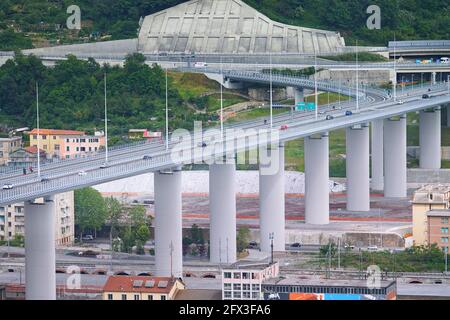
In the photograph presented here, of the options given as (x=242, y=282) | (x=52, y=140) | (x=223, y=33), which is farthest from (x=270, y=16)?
(x=242, y=282)

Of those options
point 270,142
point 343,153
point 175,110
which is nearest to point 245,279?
point 270,142

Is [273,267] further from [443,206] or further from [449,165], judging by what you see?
[449,165]

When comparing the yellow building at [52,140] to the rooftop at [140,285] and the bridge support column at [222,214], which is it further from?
the rooftop at [140,285]

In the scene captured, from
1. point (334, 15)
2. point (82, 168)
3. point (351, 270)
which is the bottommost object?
point (351, 270)

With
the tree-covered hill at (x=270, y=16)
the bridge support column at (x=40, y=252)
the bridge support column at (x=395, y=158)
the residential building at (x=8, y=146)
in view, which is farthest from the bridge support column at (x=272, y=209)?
the tree-covered hill at (x=270, y=16)

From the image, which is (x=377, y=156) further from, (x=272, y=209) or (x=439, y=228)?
(x=439, y=228)

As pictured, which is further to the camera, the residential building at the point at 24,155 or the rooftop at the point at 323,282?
the residential building at the point at 24,155
